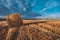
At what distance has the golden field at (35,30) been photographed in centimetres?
228

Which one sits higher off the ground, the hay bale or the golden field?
the hay bale

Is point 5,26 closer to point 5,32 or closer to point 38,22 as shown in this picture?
point 5,32

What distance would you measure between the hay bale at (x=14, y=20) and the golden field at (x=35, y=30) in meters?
0.06

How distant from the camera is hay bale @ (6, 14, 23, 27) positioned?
2.31m

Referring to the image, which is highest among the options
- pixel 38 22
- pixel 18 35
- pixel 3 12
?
pixel 3 12

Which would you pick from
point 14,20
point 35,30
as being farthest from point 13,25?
point 35,30

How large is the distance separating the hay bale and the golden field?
0.21ft

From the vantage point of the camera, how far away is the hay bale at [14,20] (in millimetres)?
2314

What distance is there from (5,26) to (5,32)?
9cm

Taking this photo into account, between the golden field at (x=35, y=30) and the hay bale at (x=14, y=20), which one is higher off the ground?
the hay bale at (x=14, y=20)

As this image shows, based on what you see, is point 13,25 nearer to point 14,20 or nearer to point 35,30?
point 14,20

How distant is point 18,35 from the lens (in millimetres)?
2299

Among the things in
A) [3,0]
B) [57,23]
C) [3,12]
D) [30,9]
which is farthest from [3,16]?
[57,23]

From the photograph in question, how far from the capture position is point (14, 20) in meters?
2.31
